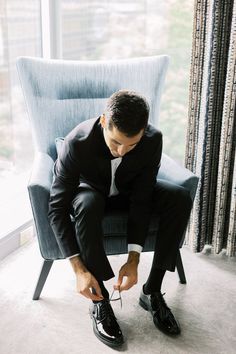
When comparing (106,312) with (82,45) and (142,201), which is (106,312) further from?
(82,45)

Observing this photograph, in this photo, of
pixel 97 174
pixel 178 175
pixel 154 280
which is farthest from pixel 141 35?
pixel 154 280

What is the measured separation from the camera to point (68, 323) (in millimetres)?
1702

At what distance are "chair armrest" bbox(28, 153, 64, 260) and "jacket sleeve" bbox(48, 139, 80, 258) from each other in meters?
0.04

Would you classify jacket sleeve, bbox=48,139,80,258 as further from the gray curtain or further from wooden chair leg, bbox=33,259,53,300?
the gray curtain

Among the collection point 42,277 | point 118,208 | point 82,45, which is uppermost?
Result: point 82,45

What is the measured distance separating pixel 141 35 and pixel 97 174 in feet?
4.13

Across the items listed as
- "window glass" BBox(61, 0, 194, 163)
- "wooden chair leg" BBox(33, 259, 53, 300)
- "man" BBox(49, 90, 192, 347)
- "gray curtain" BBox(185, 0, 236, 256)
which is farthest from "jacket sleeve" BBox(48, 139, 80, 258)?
"window glass" BBox(61, 0, 194, 163)

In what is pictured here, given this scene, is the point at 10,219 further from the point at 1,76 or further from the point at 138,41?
the point at 138,41

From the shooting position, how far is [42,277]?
5.93 feet

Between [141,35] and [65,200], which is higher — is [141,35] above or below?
above

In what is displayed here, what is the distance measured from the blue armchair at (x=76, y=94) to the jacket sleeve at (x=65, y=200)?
17 cm

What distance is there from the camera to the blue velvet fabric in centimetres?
190

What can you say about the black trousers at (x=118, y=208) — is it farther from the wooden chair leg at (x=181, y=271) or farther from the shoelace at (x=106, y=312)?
the wooden chair leg at (x=181, y=271)

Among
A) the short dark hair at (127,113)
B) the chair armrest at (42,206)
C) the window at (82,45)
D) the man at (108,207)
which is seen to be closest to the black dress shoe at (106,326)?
the man at (108,207)
